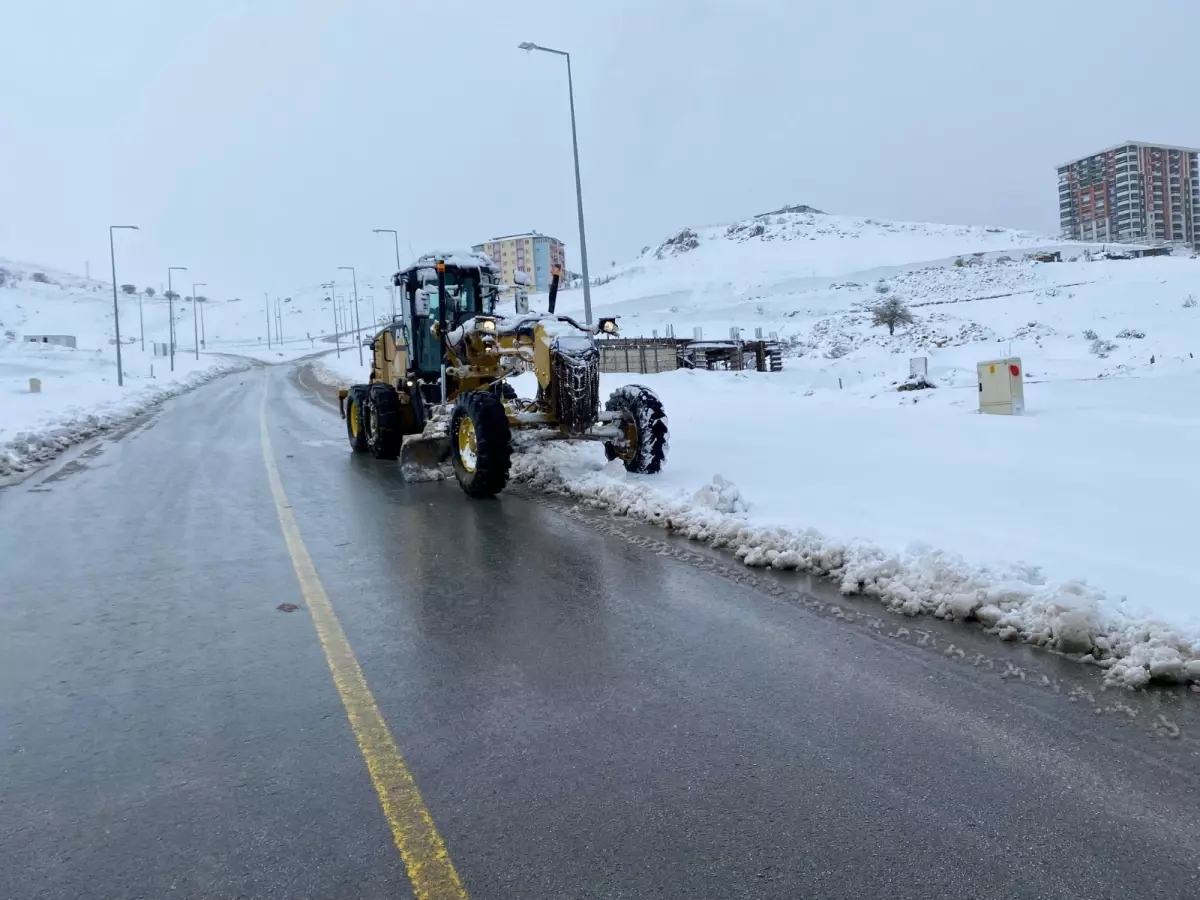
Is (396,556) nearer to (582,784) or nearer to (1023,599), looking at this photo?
(582,784)

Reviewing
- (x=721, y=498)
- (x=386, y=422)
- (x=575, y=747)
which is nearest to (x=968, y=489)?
(x=721, y=498)

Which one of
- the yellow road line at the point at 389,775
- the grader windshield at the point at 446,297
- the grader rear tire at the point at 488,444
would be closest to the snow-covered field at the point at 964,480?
the grader rear tire at the point at 488,444

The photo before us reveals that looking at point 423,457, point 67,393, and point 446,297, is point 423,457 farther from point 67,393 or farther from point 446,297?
point 67,393

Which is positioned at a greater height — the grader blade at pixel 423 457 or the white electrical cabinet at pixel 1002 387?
the white electrical cabinet at pixel 1002 387

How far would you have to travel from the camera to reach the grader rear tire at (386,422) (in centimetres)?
1334

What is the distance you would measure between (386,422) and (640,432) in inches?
204

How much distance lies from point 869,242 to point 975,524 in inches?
4521

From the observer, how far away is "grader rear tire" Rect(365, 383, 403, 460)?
13.3m

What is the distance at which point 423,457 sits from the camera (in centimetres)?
1127

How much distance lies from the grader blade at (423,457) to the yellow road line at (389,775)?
5.15 metres

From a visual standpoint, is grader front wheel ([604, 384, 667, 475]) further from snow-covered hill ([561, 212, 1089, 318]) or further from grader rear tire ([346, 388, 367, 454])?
snow-covered hill ([561, 212, 1089, 318])

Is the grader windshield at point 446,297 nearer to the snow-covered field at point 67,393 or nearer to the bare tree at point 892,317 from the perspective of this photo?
the snow-covered field at point 67,393

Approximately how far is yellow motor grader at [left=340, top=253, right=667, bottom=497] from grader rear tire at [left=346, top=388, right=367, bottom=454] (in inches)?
6.3

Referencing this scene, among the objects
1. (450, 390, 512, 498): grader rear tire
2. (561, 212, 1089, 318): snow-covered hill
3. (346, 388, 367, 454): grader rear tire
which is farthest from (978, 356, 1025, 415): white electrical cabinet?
(561, 212, 1089, 318): snow-covered hill
